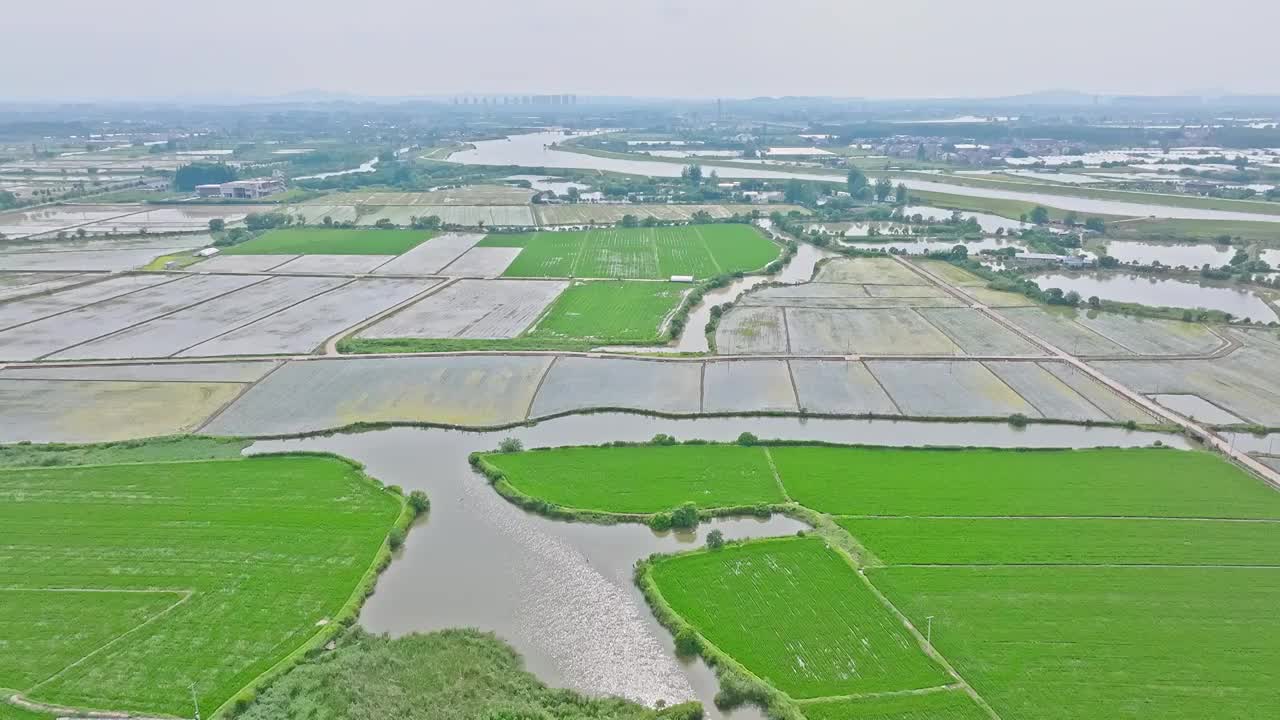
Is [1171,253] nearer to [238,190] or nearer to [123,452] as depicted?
[123,452]

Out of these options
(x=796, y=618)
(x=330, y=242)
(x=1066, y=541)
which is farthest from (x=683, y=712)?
(x=330, y=242)

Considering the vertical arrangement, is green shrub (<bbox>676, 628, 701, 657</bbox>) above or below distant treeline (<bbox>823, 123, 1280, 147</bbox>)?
below

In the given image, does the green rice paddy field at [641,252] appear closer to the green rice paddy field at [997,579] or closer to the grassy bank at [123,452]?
the grassy bank at [123,452]

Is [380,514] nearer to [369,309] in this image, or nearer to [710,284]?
[369,309]

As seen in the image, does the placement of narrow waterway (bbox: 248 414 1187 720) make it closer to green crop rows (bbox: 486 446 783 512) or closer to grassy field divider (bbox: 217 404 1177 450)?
grassy field divider (bbox: 217 404 1177 450)

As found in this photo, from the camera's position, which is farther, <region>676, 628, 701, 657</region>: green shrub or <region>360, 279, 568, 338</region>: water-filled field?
<region>360, 279, 568, 338</region>: water-filled field

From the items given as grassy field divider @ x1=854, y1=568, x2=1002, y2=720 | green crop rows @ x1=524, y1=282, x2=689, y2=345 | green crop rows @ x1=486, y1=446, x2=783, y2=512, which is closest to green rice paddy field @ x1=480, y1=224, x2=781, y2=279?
green crop rows @ x1=524, y1=282, x2=689, y2=345
